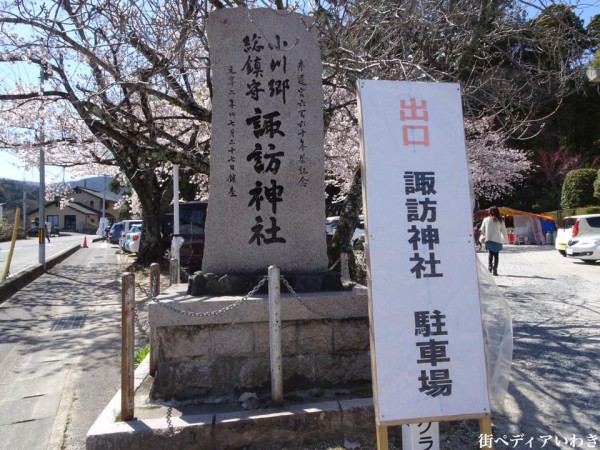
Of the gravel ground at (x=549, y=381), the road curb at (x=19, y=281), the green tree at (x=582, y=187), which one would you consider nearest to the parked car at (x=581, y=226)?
the gravel ground at (x=549, y=381)

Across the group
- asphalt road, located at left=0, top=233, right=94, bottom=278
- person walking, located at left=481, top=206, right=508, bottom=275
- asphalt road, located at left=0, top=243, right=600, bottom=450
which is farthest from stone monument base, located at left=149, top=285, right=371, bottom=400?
asphalt road, located at left=0, top=233, right=94, bottom=278

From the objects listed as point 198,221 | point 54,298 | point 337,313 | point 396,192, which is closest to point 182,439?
point 337,313

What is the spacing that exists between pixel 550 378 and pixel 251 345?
292 centimetres

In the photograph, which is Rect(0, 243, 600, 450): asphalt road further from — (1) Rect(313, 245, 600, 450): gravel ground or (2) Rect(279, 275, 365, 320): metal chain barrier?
(2) Rect(279, 275, 365, 320): metal chain barrier

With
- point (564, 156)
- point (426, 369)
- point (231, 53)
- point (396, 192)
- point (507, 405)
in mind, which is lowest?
point (507, 405)

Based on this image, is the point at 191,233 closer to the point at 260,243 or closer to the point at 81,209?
the point at 260,243

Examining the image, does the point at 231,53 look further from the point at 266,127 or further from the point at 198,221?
the point at 198,221

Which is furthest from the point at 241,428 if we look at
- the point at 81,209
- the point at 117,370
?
the point at 81,209

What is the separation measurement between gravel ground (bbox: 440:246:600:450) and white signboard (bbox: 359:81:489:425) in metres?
0.98

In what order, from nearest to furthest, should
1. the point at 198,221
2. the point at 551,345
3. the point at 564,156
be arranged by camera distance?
the point at 551,345 < the point at 198,221 < the point at 564,156

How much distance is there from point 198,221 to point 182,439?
11023 millimetres

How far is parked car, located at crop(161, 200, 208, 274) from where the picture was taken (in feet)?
41.7

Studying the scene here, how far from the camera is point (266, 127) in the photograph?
183 inches

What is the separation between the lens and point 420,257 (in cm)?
275
